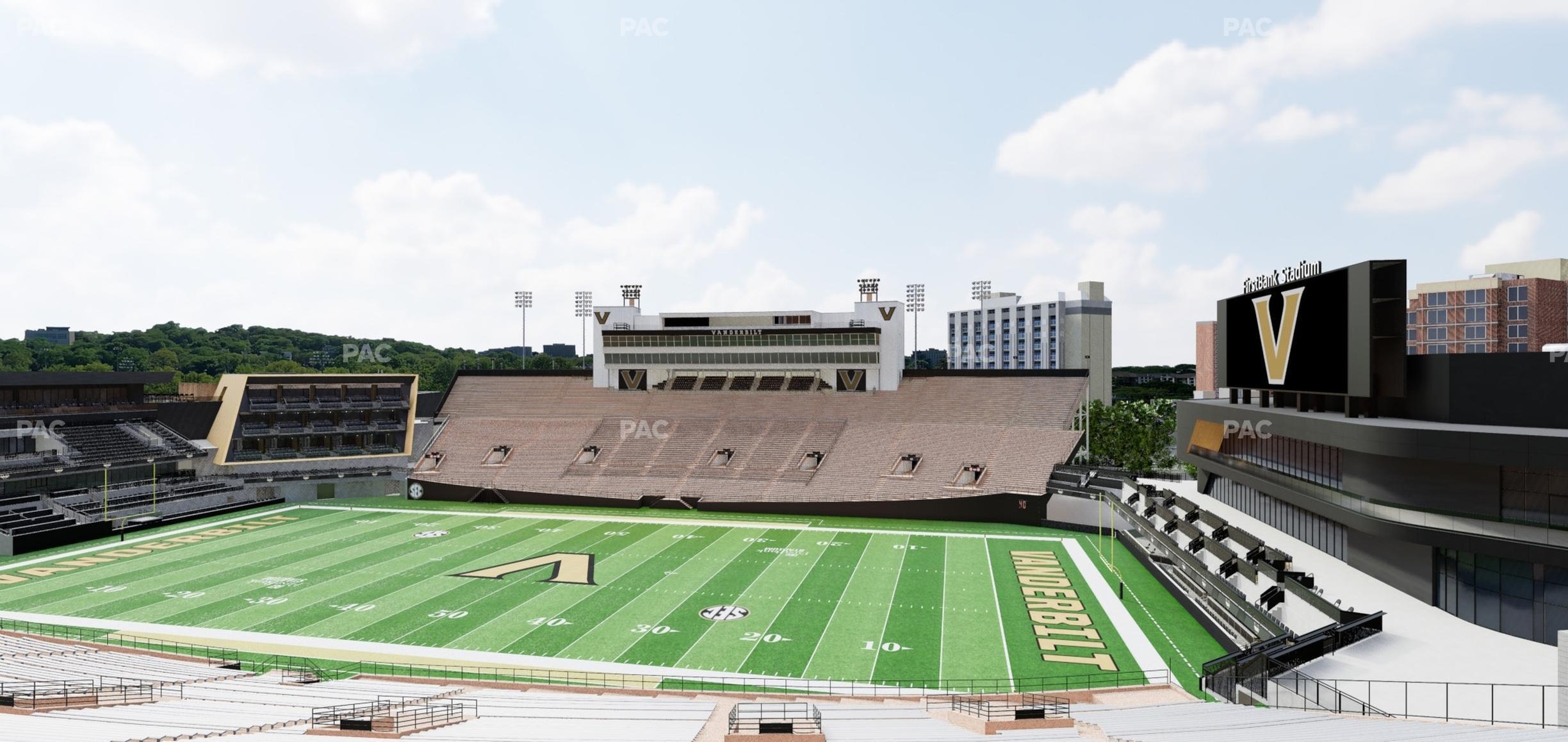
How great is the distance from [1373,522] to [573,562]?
2740cm

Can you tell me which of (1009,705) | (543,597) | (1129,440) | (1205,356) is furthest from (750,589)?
(1205,356)

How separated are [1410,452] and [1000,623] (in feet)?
38.9

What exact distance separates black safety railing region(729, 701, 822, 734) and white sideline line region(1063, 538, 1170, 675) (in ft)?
33.6

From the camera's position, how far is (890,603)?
91.4ft

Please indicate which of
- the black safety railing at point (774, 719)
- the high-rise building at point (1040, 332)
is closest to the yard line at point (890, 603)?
the black safety railing at point (774, 719)

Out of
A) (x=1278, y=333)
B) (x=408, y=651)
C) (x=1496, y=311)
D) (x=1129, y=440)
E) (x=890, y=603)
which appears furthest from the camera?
(x=1496, y=311)

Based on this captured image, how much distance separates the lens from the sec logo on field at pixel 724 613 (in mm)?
26047

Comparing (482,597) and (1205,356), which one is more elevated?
(1205,356)

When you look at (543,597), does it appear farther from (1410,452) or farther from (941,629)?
(1410,452)

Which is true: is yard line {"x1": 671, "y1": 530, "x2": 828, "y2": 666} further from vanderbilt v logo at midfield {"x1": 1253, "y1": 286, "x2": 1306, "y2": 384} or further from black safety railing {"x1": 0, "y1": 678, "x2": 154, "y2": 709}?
vanderbilt v logo at midfield {"x1": 1253, "y1": 286, "x2": 1306, "y2": 384}

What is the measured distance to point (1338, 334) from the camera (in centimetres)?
2572

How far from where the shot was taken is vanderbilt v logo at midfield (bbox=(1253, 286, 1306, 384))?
28.6 metres

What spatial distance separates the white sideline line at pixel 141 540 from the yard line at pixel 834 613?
30.9m

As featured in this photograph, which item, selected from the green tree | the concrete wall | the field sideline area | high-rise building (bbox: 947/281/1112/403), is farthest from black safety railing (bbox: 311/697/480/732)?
high-rise building (bbox: 947/281/1112/403)
